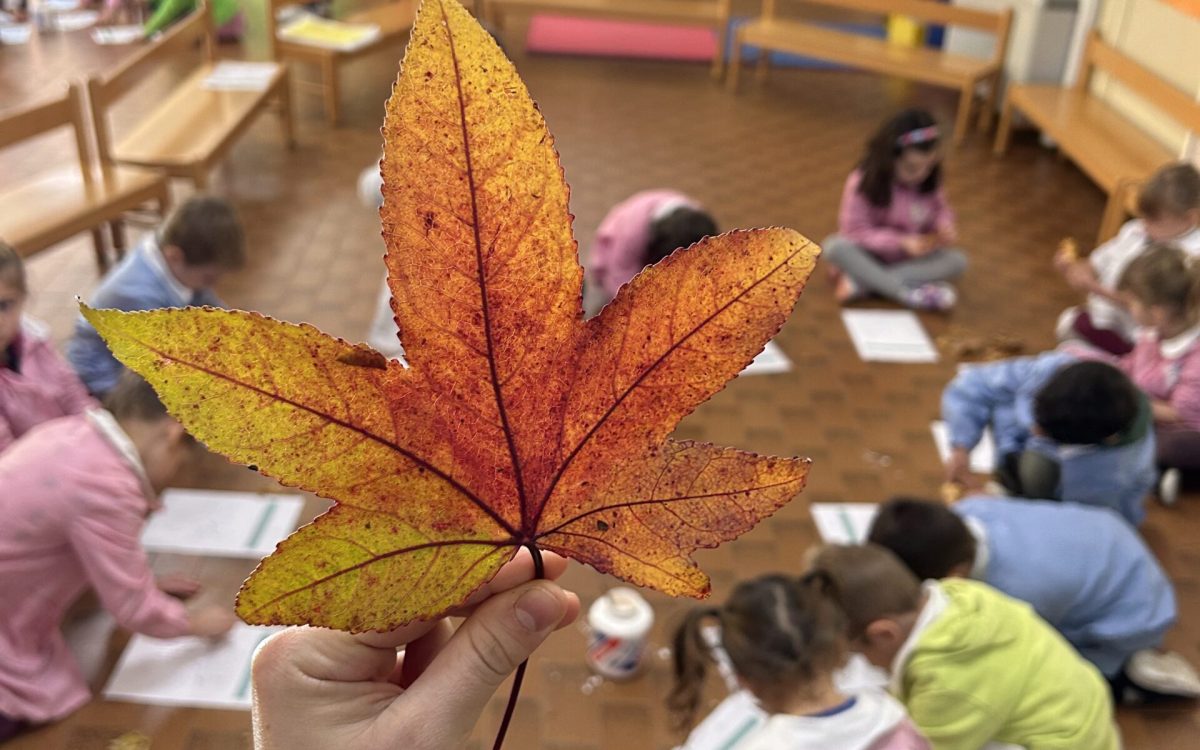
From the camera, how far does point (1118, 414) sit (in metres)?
2.30

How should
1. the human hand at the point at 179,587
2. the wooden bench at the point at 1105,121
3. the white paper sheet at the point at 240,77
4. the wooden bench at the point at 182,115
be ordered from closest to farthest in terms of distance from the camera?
the human hand at the point at 179,587, the wooden bench at the point at 182,115, the wooden bench at the point at 1105,121, the white paper sheet at the point at 240,77

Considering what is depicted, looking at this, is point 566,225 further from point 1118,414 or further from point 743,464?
point 1118,414

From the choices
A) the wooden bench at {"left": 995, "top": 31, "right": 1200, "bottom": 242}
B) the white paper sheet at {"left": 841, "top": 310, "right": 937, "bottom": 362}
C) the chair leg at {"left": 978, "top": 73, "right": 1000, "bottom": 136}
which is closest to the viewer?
the white paper sheet at {"left": 841, "top": 310, "right": 937, "bottom": 362}

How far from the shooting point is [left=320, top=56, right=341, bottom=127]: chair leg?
5039 millimetres

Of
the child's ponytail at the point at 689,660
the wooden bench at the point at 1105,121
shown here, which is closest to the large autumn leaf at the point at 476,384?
the child's ponytail at the point at 689,660

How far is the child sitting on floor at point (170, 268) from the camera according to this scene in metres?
2.58

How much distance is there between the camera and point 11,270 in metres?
2.07

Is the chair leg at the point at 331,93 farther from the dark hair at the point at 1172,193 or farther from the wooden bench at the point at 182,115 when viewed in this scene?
the dark hair at the point at 1172,193

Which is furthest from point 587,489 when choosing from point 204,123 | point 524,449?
point 204,123

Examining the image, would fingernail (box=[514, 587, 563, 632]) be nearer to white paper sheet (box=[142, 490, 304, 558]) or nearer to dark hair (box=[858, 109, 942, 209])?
white paper sheet (box=[142, 490, 304, 558])

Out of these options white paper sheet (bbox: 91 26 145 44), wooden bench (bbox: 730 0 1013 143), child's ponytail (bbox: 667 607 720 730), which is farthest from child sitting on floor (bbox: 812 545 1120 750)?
white paper sheet (bbox: 91 26 145 44)

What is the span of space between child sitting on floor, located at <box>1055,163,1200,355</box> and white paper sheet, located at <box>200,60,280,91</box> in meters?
3.63

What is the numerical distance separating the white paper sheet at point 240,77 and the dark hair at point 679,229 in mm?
2466

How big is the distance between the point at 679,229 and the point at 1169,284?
140cm
